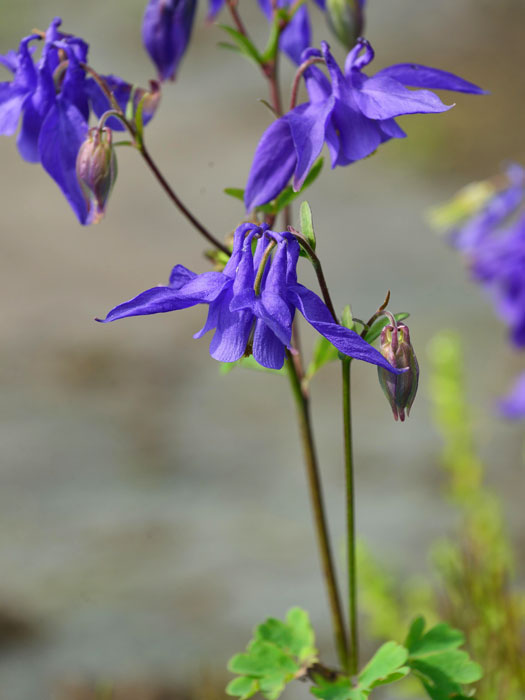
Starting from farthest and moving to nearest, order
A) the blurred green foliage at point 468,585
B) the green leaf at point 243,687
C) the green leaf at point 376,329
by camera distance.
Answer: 1. the blurred green foliage at point 468,585
2. the green leaf at point 243,687
3. the green leaf at point 376,329

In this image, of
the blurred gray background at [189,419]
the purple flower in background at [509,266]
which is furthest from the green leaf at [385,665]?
the blurred gray background at [189,419]

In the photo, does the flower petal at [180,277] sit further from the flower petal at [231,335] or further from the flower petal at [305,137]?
the flower petal at [305,137]

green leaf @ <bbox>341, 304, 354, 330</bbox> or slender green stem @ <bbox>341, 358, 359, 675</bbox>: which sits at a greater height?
green leaf @ <bbox>341, 304, 354, 330</bbox>

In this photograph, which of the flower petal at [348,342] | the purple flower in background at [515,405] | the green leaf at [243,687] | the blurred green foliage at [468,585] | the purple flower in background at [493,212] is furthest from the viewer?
the purple flower in background at [515,405]

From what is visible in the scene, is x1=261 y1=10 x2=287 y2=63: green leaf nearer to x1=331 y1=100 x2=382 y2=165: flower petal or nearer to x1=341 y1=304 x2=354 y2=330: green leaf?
x1=331 y1=100 x2=382 y2=165: flower petal

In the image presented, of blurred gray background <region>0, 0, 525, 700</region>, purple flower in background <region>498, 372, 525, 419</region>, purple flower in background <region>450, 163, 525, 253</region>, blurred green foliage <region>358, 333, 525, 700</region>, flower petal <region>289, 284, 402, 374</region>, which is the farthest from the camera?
blurred gray background <region>0, 0, 525, 700</region>

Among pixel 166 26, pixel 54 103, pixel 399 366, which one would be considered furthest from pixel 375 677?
pixel 166 26

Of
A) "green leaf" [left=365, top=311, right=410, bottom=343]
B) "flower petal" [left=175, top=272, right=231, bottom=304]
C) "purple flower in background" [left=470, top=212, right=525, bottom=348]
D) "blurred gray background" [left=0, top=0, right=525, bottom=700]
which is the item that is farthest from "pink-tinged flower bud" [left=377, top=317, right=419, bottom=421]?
"blurred gray background" [left=0, top=0, right=525, bottom=700]
